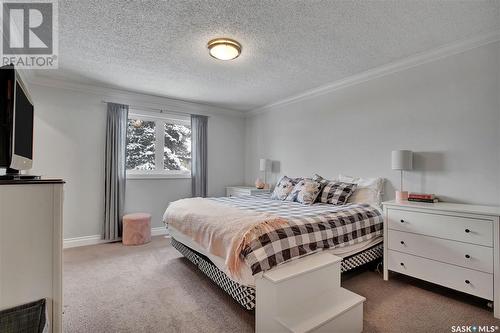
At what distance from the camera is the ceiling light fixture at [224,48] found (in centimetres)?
231

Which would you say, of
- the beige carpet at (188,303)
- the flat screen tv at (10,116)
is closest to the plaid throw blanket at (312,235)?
the beige carpet at (188,303)

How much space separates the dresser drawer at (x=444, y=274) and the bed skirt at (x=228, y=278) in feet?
0.69

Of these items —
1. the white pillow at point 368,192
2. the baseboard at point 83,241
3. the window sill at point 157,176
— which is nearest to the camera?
the white pillow at point 368,192

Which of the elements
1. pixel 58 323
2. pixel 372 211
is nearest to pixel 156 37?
pixel 58 323

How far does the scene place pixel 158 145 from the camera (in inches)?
171

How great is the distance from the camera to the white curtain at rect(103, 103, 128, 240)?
146 inches

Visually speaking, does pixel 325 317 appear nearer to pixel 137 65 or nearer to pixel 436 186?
pixel 436 186

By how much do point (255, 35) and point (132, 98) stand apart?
2644mm

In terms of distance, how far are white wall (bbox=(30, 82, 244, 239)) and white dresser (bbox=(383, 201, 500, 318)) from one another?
3.50 m

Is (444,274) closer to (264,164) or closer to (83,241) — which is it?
(264,164)

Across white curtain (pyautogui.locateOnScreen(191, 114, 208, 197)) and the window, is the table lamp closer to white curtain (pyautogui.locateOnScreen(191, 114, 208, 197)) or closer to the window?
white curtain (pyautogui.locateOnScreen(191, 114, 208, 197))

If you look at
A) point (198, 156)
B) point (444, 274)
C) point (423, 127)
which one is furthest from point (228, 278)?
point (198, 156)

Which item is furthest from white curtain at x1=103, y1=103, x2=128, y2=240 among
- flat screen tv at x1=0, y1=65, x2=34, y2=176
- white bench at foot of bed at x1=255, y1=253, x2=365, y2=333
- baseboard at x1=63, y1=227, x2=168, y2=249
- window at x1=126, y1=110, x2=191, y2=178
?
white bench at foot of bed at x1=255, y1=253, x2=365, y2=333

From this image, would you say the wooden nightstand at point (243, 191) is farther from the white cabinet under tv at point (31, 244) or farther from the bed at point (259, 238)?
the white cabinet under tv at point (31, 244)
